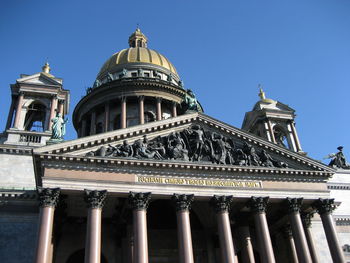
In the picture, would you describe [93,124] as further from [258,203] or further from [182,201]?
[258,203]

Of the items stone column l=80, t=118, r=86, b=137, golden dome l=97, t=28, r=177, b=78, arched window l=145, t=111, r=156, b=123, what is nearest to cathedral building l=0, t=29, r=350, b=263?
stone column l=80, t=118, r=86, b=137

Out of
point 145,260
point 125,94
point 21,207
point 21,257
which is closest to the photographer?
point 145,260

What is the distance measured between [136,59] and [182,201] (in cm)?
2571

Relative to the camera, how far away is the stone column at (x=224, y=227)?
19.4 meters

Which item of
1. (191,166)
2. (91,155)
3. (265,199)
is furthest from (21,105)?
(265,199)

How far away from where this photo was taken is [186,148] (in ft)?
73.3

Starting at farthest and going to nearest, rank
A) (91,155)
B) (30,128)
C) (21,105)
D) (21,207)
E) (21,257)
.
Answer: (30,128) → (21,105) → (21,207) → (21,257) → (91,155)

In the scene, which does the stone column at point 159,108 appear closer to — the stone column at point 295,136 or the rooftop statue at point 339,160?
the stone column at point 295,136

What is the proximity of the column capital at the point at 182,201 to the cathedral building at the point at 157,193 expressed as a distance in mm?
55

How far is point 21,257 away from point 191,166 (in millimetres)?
11289

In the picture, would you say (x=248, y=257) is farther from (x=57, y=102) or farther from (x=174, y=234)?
(x=57, y=102)

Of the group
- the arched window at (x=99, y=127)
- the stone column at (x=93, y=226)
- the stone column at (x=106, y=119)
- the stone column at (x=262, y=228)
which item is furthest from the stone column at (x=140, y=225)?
the arched window at (x=99, y=127)

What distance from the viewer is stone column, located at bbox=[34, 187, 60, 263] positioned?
16.9 metres

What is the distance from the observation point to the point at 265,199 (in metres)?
21.9
